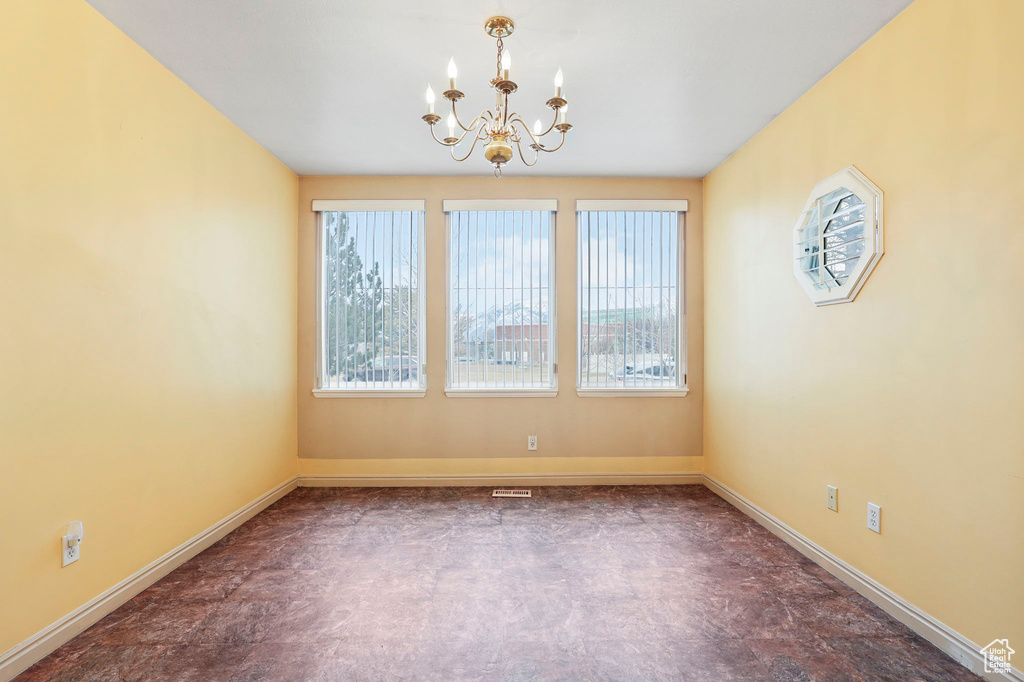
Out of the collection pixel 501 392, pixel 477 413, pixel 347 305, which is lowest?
pixel 477 413

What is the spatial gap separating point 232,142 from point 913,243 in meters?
3.63

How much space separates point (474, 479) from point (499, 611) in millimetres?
1850

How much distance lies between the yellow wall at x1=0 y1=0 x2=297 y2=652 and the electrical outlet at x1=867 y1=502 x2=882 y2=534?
337 cm

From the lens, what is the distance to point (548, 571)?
2482 millimetres

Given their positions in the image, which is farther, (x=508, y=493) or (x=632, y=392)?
(x=632, y=392)

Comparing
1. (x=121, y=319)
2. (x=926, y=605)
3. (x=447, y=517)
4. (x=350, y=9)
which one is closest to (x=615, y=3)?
(x=350, y=9)

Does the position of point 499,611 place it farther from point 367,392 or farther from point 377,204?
point 377,204

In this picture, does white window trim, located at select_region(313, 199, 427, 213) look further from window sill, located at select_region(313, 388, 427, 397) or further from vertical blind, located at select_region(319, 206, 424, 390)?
window sill, located at select_region(313, 388, 427, 397)

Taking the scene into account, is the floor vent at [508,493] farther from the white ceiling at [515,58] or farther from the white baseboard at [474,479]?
the white ceiling at [515,58]

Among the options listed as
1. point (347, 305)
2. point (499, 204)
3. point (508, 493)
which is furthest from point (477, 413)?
point (499, 204)

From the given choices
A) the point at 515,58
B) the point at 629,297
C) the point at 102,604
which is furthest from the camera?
the point at 629,297

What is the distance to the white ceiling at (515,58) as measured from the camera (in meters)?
2.02

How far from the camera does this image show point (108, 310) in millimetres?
2084

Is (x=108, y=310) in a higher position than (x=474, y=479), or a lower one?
higher
